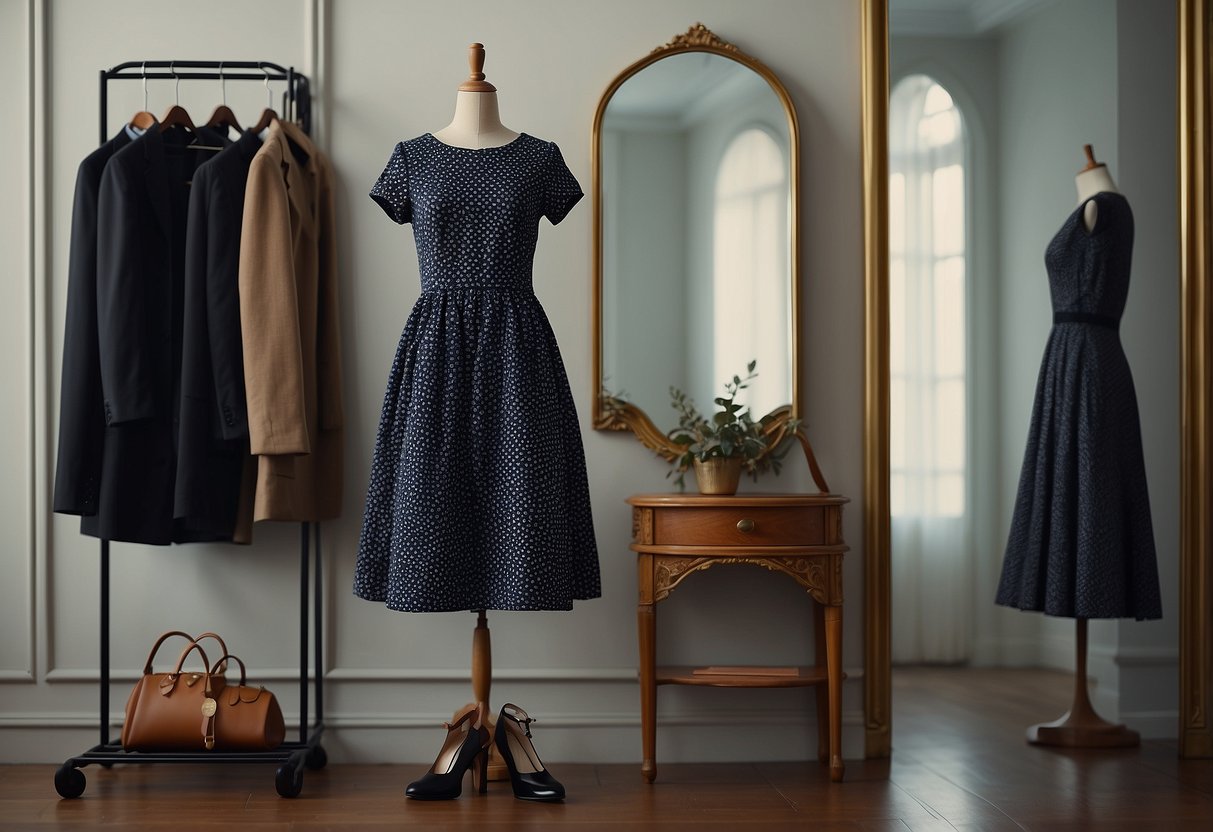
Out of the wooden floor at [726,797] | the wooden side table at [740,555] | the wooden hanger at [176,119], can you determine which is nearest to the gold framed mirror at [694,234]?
the wooden side table at [740,555]

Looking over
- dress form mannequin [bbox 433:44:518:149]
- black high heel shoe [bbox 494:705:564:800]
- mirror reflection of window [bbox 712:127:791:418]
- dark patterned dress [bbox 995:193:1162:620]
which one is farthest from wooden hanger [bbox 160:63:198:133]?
dark patterned dress [bbox 995:193:1162:620]

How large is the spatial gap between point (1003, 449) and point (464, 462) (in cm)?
206

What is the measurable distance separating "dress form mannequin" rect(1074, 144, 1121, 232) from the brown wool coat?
221 centimetres

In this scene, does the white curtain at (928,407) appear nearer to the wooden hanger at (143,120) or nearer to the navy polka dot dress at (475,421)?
the navy polka dot dress at (475,421)

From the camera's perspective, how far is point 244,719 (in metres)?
2.70

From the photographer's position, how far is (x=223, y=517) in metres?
2.81

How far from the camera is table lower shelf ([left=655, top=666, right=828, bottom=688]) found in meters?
2.78

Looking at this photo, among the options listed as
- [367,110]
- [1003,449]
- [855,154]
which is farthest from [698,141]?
[1003,449]

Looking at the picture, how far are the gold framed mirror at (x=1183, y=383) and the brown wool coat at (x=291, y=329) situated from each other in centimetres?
149

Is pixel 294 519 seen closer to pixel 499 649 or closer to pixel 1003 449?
pixel 499 649

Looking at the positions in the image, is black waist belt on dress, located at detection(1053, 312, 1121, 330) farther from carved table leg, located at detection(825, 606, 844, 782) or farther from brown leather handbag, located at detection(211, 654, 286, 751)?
brown leather handbag, located at detection(211, 654, 286, 751)

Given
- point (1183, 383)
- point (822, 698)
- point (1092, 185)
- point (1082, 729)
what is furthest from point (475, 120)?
point (1082, 729)

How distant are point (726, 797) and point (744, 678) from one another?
0.94 ft

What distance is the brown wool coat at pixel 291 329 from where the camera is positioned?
105 inches
